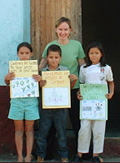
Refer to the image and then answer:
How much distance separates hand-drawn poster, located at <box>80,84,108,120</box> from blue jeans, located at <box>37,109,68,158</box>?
0.92ft

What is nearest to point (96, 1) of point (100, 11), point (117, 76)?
point (100, 11)

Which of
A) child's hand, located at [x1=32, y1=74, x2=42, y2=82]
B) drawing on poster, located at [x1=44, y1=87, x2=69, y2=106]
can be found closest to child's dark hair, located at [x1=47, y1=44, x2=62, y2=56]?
child's hand, located at [x1=32, y1=74, x2=42, y2=82]

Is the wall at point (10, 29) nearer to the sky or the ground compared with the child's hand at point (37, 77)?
nearer to the sky

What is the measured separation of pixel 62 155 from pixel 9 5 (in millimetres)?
2360

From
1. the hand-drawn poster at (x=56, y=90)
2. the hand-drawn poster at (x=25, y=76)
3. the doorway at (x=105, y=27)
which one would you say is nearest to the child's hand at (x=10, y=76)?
the hand-drawn poster at (x=25, y=76)

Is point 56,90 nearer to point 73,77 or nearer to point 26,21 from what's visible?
point 73,77

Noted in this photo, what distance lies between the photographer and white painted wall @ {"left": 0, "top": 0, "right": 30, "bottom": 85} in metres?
4.96

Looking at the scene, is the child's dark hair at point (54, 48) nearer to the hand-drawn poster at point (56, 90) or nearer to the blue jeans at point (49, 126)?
the hand-drawn poster at point (56, 90)

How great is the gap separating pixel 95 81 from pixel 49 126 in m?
0.84

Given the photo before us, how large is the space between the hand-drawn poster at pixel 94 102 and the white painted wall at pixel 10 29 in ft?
4.51

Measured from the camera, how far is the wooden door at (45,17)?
5074mm

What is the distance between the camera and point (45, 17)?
200 inches

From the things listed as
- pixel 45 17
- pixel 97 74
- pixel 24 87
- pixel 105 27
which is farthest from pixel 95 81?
pixel 105 27

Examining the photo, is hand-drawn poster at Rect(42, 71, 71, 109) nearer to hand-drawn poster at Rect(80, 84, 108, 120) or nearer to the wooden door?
hand-drawn poster at Rect(80, 84, 108, 120)
